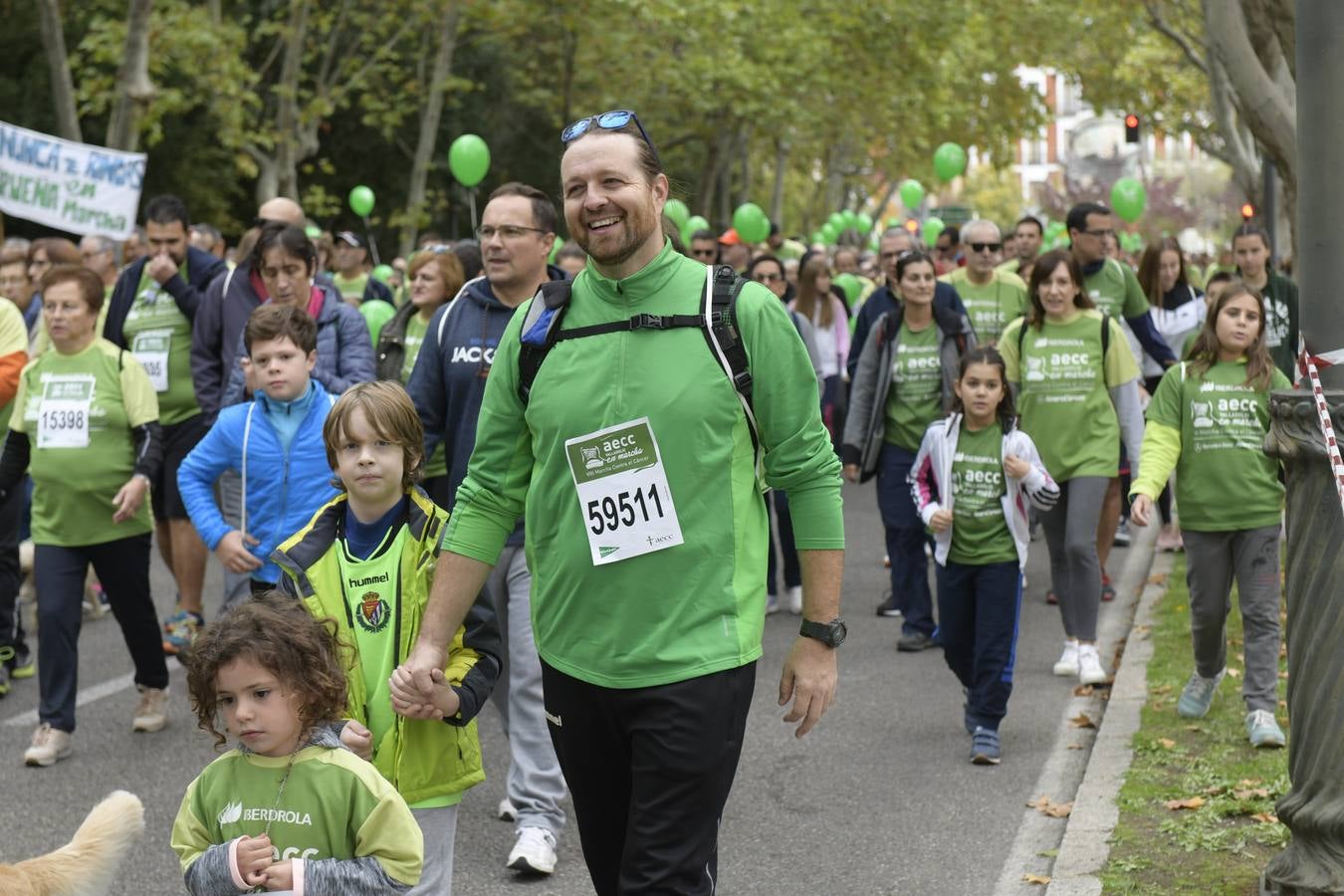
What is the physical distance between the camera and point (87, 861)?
3.93 metres

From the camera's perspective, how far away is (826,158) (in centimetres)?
5531

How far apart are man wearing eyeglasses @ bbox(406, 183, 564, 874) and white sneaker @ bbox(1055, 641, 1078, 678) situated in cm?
325

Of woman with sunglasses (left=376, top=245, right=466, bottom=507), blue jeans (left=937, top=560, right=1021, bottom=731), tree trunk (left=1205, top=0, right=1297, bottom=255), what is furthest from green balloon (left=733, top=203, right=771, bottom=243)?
blue jeans (left=937, top=560, right=1021, bottom=731)

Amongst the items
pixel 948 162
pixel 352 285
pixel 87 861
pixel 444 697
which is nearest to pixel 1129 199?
pixel 948 162

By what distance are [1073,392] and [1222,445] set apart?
1716mm

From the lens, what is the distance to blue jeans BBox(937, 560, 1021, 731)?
733 centimetres

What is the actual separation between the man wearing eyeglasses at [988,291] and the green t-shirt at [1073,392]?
7.29ft

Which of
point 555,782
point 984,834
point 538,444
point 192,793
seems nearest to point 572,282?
point 538,444

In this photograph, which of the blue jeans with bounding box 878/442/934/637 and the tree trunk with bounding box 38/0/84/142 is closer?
the blue jeans with bounding box 878/442/934/637

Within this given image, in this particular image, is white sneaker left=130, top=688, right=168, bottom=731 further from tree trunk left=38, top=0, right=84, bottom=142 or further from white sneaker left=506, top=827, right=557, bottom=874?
tree trunk left=38, top=0, right=84, bottom=142

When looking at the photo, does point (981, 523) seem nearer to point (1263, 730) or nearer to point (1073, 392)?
point (1263, 730)

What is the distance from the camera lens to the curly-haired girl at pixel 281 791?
3.56m

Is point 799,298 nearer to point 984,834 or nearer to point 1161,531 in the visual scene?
point 1161,531

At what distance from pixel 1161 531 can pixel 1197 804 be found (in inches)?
249
